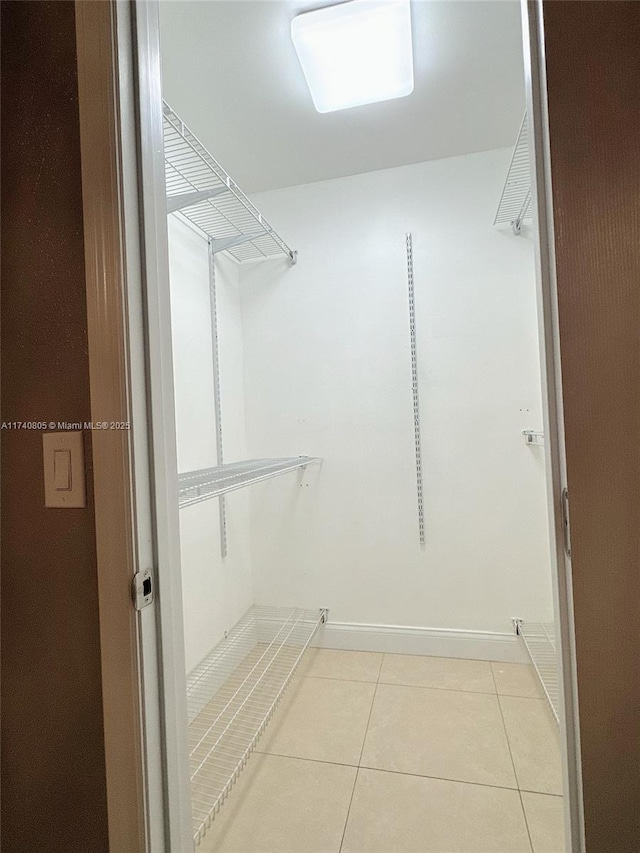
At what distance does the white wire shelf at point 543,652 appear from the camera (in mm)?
1514

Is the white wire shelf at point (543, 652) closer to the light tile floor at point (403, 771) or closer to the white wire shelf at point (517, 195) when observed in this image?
the light tile floor at point (403, 771)

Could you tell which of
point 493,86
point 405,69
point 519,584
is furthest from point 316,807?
point 493,86

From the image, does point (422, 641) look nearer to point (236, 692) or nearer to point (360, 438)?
point (236, 692)

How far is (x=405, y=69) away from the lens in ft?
4.43

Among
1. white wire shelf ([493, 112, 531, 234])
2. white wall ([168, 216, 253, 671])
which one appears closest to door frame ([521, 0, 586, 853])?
white wire shelf ([493, 112, 531, 234])

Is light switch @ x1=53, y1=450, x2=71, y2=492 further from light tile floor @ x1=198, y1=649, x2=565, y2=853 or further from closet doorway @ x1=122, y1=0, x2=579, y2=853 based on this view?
light tile floor @ x1=198, y1=649, x2=565, y2=853

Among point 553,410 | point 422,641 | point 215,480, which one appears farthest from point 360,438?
point 553,410

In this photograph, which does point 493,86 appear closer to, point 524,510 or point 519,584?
point 524,510

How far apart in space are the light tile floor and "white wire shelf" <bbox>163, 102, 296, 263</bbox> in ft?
6.10

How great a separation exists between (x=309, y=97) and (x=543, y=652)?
2.33 m

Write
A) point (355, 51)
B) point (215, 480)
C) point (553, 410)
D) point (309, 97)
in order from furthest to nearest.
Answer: point (309, 97)
point (215, 480)
point (355, 51)
point (553, 410)

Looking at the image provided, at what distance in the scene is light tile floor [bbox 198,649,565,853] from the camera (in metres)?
1.11

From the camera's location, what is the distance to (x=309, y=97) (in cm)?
152

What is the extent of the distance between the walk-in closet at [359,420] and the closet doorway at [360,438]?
10mm
